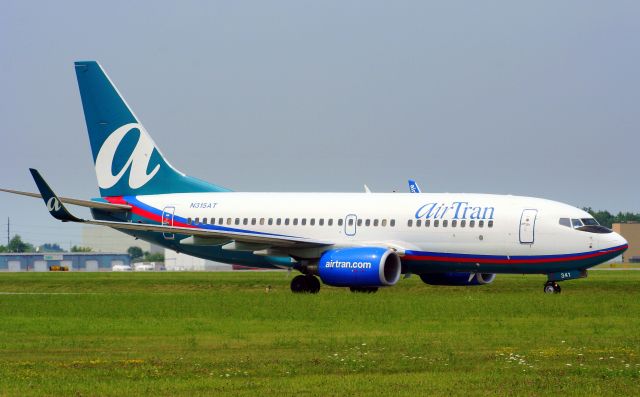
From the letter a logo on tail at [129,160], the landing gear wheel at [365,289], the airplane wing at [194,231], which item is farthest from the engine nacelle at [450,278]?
the letter a logo on tail at [129,160]

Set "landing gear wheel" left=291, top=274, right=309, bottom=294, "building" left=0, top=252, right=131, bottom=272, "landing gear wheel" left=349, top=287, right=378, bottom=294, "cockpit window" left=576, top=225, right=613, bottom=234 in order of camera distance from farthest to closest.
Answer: "building" left=0, top=252, right=131, bottom=272 < "landing gear wheel" left=291, top=274, right=309, bottom=294 < "landing gear wheel" left=349, top=287, right=378, bottom=294 < "cockpit window" left=576, top=225, right=613, bottom=234

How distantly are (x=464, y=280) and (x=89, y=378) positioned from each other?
3162 centimetres

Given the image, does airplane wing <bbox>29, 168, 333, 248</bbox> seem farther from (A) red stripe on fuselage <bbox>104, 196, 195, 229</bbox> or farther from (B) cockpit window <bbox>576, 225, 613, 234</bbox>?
(B) cockpit window <bbox>576, 225, 613, 234</bbox>

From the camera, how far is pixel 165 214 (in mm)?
52094

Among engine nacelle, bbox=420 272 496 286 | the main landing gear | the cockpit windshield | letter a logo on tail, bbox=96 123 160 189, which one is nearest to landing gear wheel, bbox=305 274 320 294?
the main landing gear

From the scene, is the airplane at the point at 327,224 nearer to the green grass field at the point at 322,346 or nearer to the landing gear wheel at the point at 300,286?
the landing gear wheel at the point at 300,286

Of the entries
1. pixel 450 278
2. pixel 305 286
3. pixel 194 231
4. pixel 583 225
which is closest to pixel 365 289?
pixel 305 286

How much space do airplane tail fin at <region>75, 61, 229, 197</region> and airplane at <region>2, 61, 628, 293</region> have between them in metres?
0.04

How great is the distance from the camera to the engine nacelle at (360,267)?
43781mm

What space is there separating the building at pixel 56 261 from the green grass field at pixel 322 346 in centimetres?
13839

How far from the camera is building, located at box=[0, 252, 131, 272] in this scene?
176625mm

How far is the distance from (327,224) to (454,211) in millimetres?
5621

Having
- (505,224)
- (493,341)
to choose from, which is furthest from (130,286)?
(493,341)

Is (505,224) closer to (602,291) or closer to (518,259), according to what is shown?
(518,259)
